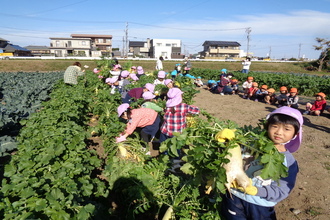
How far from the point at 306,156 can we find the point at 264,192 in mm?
4472

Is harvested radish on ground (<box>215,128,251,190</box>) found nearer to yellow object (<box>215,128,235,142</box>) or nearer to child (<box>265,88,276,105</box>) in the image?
yellow object (<box>215,128,235,142</box>)

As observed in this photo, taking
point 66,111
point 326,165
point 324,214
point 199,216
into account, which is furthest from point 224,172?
point 326,165

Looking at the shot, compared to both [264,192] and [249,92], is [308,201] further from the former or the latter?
[249,92]

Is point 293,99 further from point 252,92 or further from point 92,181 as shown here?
point 92,181

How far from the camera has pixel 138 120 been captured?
15.7ft

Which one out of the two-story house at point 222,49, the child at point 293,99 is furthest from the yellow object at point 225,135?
the two-story house at point 222,49

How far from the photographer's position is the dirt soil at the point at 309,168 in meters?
3.57

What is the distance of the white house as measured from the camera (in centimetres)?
7415

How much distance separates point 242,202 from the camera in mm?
2246

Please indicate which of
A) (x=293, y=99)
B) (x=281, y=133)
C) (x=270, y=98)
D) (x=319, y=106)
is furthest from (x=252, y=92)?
(x=281, y=133)

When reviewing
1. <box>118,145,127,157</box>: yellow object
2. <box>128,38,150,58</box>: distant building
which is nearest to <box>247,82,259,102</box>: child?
<box>118,145,127,157</box>: yellow object

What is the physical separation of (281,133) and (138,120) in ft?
10.6

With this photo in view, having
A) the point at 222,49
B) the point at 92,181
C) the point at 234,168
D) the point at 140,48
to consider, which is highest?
the point at 140,48

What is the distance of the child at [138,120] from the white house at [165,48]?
6889cm
